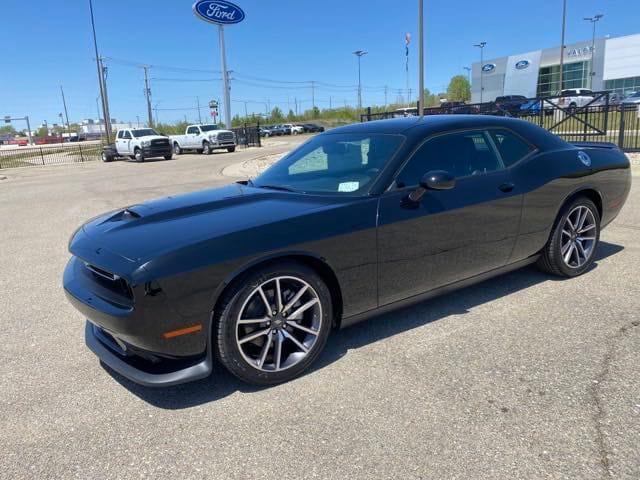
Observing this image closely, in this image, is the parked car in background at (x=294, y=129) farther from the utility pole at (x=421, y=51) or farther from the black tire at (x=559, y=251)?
the black tire at (x=559, y=251)

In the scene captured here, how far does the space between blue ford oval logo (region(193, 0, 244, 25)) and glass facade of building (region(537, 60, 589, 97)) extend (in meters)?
41.0

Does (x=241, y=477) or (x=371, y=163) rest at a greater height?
(x=371, y=163)

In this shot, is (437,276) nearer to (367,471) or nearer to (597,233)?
(367,471)

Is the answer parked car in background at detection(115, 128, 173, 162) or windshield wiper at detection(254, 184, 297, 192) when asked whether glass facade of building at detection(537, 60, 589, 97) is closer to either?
parked car in background at detection(115, 128, 173, 162)

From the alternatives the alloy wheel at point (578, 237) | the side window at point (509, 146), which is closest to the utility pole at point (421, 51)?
the alloy wheel at point (578, 237)

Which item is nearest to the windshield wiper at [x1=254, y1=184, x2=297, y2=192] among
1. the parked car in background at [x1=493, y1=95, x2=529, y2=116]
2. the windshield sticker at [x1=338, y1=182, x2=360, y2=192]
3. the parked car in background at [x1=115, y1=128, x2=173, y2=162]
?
the windshield sticker at [x1=338, y1=182, x2=360, y2=192]

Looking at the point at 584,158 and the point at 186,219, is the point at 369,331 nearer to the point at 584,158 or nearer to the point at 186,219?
the point at 186,219

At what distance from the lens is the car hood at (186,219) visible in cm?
282

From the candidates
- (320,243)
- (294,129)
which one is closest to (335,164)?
(320,243)

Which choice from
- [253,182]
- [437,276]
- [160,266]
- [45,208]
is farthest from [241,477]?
[45,208]

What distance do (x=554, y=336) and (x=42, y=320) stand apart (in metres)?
4.13

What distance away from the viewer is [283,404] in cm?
287

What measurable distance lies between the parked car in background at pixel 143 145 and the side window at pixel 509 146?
27.8 metres

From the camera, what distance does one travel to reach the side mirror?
3.36 meters
